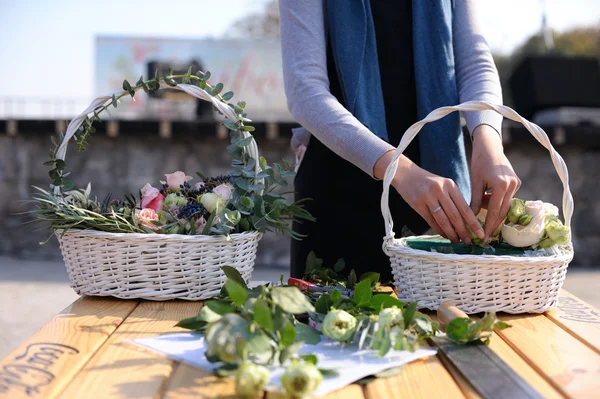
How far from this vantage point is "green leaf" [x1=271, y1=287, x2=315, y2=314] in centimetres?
67

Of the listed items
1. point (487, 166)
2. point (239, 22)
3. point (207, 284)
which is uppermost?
point (239, 22)

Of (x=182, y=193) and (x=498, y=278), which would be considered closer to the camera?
(x=498, y=278)

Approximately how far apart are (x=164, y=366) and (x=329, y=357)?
0.66ft

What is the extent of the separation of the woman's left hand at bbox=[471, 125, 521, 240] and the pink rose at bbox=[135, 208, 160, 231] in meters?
0.57

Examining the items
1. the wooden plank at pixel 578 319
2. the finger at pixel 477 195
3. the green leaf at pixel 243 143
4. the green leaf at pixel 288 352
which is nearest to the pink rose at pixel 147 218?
the green leaf at pixel 243 143

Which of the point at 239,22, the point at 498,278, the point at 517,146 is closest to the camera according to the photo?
the point at 498,278

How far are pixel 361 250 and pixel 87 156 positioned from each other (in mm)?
4103

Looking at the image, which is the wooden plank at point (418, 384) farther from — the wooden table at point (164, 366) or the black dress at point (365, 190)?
the black dress at point (365, 190)

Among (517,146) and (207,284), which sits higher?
(517,146)

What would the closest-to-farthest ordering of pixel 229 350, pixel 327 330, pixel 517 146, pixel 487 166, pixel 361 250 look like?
pixel 229 350 < pixel 327 330 < pixel 487 166 < pixel 361 250 < pixel 517 146

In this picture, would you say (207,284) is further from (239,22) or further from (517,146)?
(239,22)

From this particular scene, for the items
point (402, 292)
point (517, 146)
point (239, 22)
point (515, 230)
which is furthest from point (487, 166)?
point (239, 22)

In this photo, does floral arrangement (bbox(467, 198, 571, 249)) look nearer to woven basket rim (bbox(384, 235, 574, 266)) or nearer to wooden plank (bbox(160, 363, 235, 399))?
woven basket rim (bbox(384, 235, 574, 266))

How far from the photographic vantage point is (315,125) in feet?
3.76
